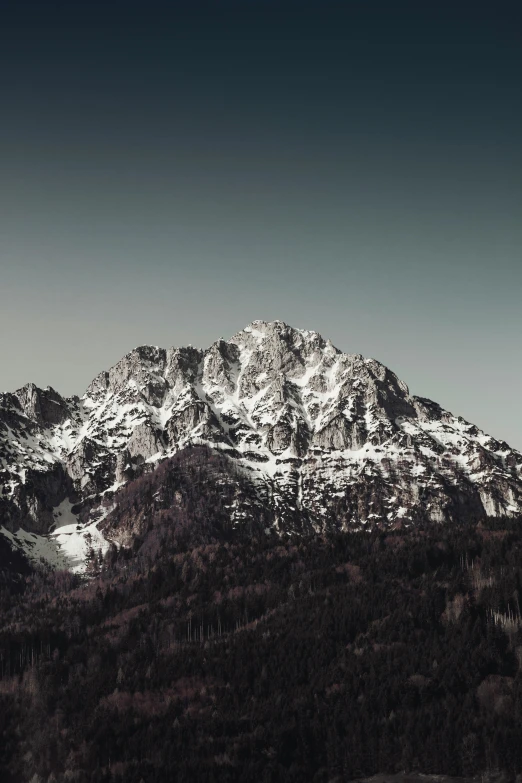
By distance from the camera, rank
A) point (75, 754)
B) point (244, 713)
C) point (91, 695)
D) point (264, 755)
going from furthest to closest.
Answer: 1. point (91, 695)
2. point (244, 713)
3. point (75, 754)
4. point (264, 755)

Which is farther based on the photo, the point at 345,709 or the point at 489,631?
the point at 489,631

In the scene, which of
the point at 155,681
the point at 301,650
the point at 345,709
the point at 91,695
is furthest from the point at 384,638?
the point at 91,695

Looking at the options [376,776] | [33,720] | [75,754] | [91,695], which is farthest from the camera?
[91,695]

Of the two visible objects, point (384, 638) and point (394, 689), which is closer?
point (394, 689)

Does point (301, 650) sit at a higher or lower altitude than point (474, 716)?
higher

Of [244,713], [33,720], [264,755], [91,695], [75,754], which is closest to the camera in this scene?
[264,755]

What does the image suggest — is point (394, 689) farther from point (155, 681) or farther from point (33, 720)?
point (33, 720)

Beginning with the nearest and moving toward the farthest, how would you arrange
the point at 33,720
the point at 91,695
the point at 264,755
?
the point at 264,755, the point at 33,720, the point at 91,695

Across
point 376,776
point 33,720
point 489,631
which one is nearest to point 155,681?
point 33,720

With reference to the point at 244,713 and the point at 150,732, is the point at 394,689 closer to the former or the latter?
the point at 244,713
